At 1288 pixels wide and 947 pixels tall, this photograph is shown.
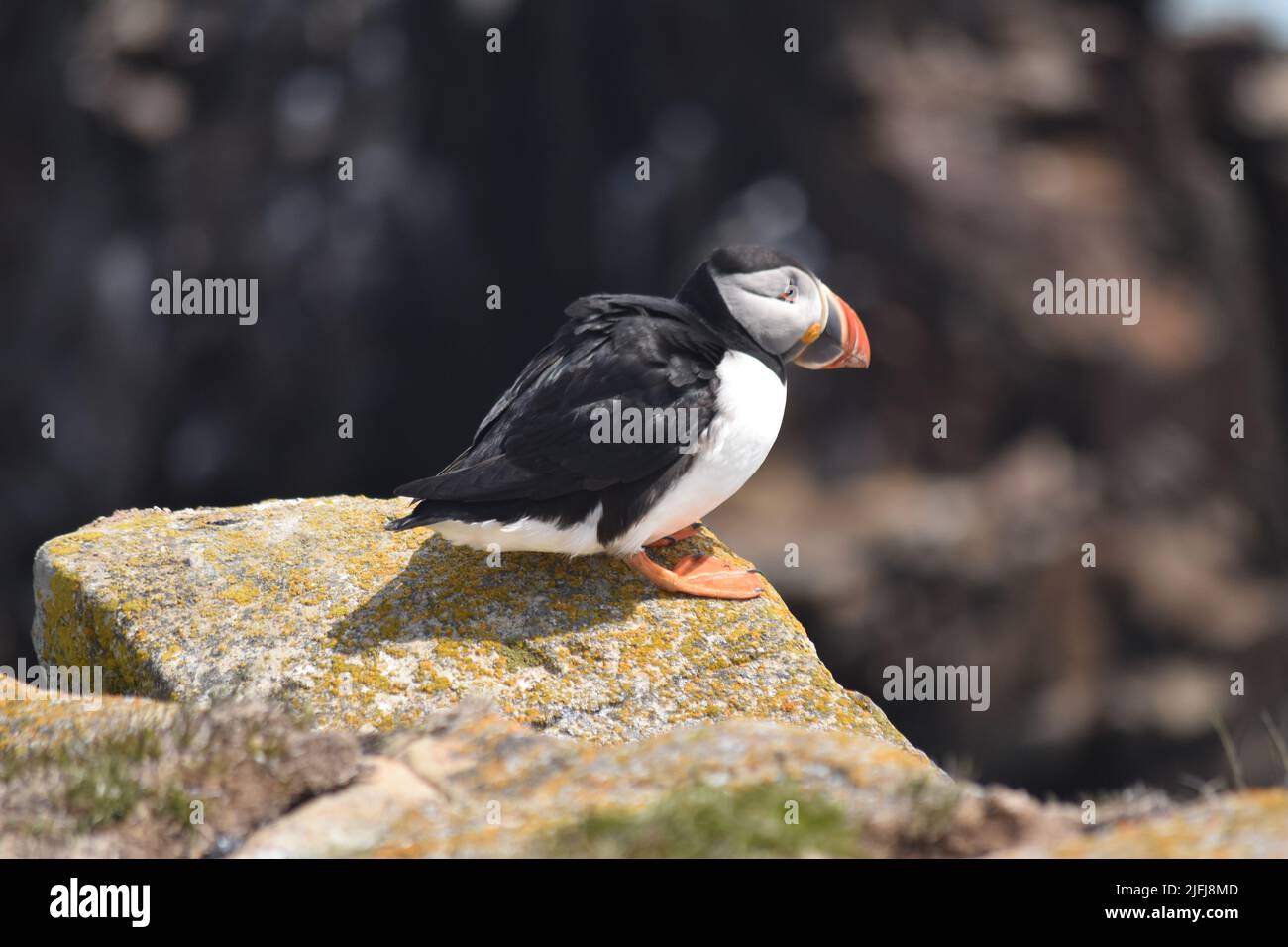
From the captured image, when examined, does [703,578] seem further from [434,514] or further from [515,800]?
[515,800]

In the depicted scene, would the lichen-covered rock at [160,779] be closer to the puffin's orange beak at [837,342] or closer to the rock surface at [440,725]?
the rock surface at [440,725]

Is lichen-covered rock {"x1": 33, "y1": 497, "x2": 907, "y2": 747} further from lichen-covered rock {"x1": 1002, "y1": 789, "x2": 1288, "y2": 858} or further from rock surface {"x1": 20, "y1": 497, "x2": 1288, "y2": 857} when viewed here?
lichen-covered rock {"x1": 1002, "y1": 789, "x2": 1288, "y2": 858}

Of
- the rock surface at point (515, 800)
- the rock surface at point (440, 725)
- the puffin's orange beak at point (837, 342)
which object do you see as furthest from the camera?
the puffin's orange beak at point (837, 342)

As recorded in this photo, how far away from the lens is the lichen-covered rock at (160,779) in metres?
3.82

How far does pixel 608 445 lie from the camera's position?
5.77 m

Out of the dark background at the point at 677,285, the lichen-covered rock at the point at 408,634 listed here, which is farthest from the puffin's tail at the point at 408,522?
the dark background at the point at 677,285

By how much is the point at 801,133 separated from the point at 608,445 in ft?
59.5

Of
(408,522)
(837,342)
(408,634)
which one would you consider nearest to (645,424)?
(408,522)

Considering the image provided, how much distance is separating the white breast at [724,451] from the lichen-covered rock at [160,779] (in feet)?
6.91

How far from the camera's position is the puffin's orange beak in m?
6.50

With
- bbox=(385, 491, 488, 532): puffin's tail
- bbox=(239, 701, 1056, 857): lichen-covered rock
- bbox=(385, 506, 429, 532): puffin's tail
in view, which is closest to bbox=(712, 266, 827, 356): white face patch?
bbox=(385, 491, 488, 532): puffin's tail

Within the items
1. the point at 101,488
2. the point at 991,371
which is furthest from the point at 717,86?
the point at 101,488

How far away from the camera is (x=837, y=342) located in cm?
655

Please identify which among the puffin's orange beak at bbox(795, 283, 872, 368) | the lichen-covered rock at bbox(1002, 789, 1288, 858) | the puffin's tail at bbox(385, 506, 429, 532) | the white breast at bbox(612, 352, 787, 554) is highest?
the puffin's orange beak at bbox(795, 283, 872, 368)
